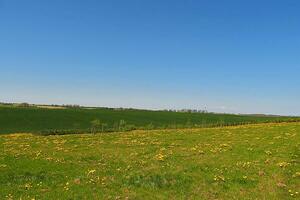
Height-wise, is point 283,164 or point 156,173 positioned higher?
point 283,164

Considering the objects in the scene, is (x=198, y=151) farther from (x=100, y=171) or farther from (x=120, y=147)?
(x=100, y=171)

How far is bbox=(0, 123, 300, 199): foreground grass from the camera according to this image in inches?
760

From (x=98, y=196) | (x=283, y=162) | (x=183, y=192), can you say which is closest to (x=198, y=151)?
(x=283, y=162)

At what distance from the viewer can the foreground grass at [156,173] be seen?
1930 centimetres

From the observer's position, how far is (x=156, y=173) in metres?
23.4

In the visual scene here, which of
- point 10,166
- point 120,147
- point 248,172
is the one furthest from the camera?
point 120,147

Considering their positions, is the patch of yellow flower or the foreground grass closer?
the foreground grass

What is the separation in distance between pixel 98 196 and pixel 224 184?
6.15m

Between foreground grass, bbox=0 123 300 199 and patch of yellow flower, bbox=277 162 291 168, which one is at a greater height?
patch of yellow flower, bbox=277 162 291 168

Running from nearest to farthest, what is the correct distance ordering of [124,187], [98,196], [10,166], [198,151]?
[98,196], [124,187], [10,166], [198,151]

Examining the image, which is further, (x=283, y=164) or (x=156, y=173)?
(x=283, y=164)

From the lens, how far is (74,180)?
21516mm

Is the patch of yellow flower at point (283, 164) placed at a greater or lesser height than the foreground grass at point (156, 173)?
greater

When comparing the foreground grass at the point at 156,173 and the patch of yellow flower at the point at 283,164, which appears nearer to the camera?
the foreground grass at the point at 156,173
